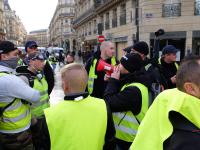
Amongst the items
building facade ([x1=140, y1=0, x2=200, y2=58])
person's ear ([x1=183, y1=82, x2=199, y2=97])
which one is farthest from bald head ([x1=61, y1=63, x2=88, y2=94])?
building facade ([x1=140, y1=0, x2=200, y2=58])

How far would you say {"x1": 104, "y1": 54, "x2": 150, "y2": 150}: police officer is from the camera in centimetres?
288

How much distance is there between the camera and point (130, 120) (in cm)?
302

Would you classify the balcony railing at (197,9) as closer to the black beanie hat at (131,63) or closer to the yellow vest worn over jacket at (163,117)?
the black beanie hat at (131,63)

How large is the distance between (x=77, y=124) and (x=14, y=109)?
1005 mm

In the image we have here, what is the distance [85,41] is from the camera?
46312mm

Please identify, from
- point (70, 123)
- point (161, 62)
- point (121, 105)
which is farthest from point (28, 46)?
point (70, 123)

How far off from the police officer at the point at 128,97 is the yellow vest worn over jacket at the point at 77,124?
0.48 metres

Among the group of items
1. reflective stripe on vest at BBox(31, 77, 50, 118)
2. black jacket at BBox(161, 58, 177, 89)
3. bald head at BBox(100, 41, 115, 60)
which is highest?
bald head at BBox(100, 41, 115, 60)

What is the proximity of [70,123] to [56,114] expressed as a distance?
0.13 meters

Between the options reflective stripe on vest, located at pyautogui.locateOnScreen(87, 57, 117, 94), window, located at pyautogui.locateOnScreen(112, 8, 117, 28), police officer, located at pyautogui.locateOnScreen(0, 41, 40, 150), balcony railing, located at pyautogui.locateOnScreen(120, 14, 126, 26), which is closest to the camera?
police officer, located at pyautogui.locateOnScreen(0, 41, 40, 150)

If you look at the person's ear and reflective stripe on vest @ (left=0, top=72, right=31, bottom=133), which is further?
reflective stripe on vest @ (left=0, top=72, right=31, bottom=133)

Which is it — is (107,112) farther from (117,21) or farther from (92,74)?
(117,21)

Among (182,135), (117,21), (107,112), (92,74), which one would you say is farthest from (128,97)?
(117,21)

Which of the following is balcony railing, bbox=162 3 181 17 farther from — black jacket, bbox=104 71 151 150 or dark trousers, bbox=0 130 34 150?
dark trousers, bbox=0 130 34 150
